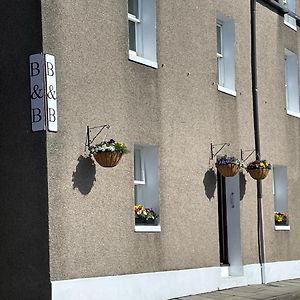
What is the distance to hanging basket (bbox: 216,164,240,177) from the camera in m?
14.3

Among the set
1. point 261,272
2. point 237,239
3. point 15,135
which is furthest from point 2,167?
point 261,272

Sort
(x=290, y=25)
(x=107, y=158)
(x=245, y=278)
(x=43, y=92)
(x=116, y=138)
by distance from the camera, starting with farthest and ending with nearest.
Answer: (x=290, y=25), (x=245, y=278), (x=116, y=138), (x=107, y=158), (x=43, y=92)

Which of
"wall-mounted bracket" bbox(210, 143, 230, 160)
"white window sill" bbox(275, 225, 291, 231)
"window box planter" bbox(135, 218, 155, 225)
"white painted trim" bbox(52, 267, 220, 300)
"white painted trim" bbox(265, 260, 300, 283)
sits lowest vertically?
"white painted trim" bbox(265, 260, 300, 283)

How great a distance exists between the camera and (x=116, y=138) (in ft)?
39.4

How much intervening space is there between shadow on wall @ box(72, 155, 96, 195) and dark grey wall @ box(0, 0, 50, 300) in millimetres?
646

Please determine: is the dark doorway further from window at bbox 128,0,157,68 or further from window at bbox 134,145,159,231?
window at bbox 128,0,157,68

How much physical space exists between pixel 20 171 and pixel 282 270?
8174 mm

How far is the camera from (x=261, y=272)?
16188 mm

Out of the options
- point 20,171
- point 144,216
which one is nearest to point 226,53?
point 144,216

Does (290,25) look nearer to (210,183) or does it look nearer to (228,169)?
(228,169)

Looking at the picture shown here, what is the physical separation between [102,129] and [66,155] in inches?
Answer: 37.1

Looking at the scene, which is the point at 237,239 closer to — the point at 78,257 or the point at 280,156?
the point at 280,156

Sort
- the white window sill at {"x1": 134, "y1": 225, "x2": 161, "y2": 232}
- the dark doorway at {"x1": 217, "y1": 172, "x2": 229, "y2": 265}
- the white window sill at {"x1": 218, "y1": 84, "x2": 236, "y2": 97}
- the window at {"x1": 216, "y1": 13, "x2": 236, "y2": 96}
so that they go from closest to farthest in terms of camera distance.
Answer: the white window sill at {"x1": 134, "y1": 225, "x2": 161, "y2": 232}, the white window sill at {"x1": 218, "y1": 84, "x2": 236, "y2": 97}, the dark doorway at {"x1": 217, "y1": 172, "x2": 229, "y2": 265}, the window at {"x1": 216, "y1": 13, "x2": 236, "y2": 96}

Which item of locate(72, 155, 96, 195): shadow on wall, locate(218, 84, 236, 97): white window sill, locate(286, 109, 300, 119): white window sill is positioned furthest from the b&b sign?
locate(286, 109, 300, 119): white window sill
